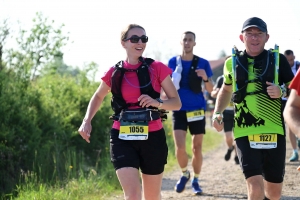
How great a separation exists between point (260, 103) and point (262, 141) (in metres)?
0.39

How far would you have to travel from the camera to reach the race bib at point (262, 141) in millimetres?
5684

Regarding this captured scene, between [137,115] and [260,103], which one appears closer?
[137,115]

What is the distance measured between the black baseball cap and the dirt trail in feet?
11.0

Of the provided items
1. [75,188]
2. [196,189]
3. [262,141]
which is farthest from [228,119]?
[262,141]

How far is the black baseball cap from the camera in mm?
5677

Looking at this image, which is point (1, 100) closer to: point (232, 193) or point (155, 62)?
point (232, 193)

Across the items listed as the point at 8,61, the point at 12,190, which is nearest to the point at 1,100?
the point at 12,190

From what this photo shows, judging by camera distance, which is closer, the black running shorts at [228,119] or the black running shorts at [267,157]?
the black running shorts at [267,157]

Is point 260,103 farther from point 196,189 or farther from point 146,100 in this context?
point 196,189

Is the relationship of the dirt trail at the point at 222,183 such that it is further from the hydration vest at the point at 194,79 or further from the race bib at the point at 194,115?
the hydration vest at the point at 194,79

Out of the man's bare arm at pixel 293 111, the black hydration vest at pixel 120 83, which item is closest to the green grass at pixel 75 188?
the black hydration vest at pixel 120 83

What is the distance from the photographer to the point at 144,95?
5.33 metres

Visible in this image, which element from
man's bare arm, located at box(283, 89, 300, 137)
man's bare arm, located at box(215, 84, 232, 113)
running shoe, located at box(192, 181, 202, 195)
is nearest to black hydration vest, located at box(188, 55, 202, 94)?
running shoe, located at box(192, 181, 202, 195)

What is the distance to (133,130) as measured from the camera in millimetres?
5453
